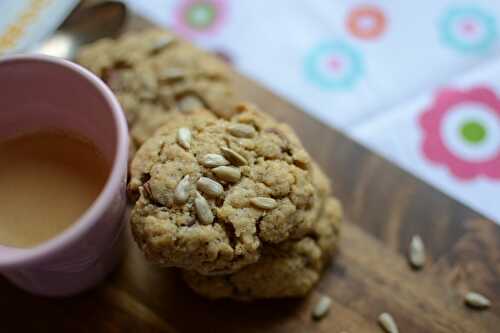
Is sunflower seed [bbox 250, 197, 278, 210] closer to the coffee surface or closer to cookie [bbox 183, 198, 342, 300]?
cookie [bbox 183, 198, 342, 300]

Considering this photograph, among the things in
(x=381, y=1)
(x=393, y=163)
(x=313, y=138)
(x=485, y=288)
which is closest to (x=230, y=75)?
(x=313, y=138)

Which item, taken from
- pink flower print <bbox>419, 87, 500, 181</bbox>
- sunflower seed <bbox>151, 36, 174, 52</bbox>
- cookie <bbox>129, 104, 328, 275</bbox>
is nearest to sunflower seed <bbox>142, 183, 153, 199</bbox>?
cookie <bbox>129, 104, 328, 275</bbox>

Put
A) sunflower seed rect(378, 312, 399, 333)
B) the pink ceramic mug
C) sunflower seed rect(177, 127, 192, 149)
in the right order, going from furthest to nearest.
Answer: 1. sunflower seed rect(378, 312, 399, 333)
2. sunflower seed rect(177, 127, 192, 149)
3. the pink ceramic mug

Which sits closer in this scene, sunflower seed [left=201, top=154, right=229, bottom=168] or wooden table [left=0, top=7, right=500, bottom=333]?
sunflower seed [left=201, top=154, right=229, bottom=168]

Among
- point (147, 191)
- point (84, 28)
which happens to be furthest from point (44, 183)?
point (84, 28)

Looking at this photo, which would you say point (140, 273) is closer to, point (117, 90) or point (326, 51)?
point (117, 90)

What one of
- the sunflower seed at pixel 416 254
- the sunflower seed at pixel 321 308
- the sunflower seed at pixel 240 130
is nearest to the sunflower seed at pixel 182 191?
the sunflower seed at pixel 240 130

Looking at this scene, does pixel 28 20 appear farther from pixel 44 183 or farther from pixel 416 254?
pixel 416 254
